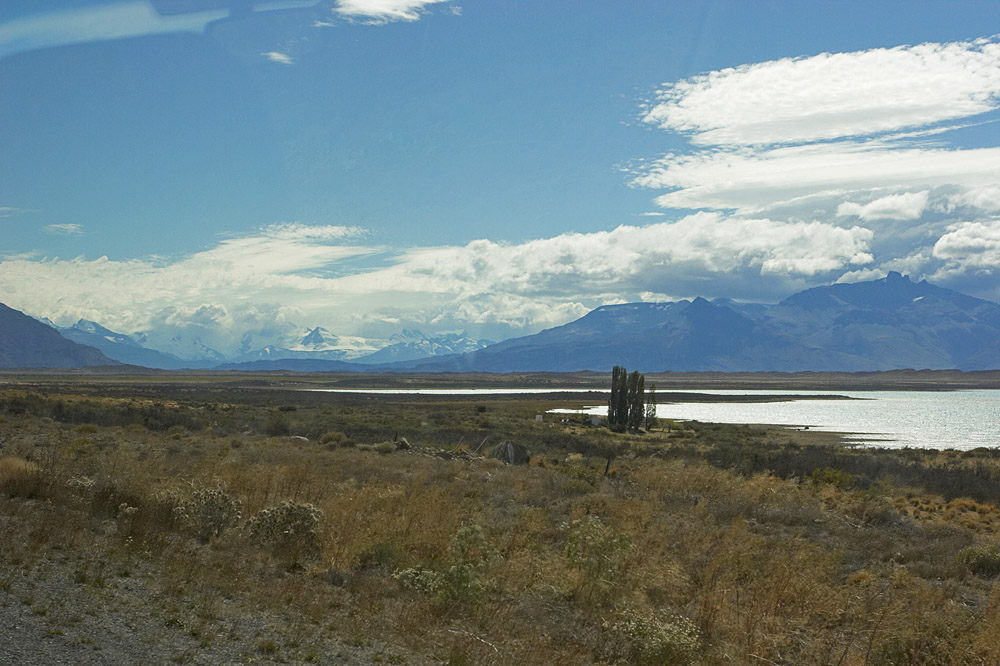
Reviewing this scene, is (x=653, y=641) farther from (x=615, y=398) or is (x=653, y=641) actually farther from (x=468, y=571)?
(x=615, y=398)

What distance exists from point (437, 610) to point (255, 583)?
2.32m

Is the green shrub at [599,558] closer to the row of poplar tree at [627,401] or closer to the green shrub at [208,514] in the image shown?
the green shrub at [208,514]

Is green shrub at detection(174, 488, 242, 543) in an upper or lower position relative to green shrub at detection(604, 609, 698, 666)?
upper

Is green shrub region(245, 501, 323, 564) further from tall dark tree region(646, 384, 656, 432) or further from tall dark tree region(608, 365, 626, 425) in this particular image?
tall dark tree region(646, 384, 656, 432)

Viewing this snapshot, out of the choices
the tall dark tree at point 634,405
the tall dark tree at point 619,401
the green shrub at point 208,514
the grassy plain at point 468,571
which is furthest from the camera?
the tall dark tree at point 619,401

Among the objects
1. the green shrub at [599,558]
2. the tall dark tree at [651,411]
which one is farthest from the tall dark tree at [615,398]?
the green shrub at [599,558]

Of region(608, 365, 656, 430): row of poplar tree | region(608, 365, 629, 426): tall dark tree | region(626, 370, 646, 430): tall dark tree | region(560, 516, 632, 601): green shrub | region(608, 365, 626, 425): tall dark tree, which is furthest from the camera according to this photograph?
region(608, 365, 626, 425): tall dark tree

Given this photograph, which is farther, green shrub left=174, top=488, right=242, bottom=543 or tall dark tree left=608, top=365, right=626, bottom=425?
tall dark tree left=608, top=365, right=626, bottom=425

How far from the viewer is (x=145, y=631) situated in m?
6.70

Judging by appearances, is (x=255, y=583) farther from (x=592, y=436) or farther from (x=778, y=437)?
(x=778, y=437)

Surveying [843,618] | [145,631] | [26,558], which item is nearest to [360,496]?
[26,558]

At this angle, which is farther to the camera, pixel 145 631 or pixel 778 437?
pixel 778 437

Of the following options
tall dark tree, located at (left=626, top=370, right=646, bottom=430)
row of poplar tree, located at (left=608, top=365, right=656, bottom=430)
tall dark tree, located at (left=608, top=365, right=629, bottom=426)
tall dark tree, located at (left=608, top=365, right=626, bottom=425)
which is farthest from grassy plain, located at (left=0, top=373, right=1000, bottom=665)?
tall dark tree, located at (left=608, top=365, right=626, bottom=425)

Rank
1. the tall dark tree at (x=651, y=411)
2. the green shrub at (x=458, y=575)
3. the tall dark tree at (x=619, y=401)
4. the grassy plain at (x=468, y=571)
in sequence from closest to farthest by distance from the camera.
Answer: the grassy plain at (x=468, y=571)
the green shrub at (x=458, y=575)
the tall dark tree at (x=619, y=401)
the tall dark tree at (x=651, y=411)
